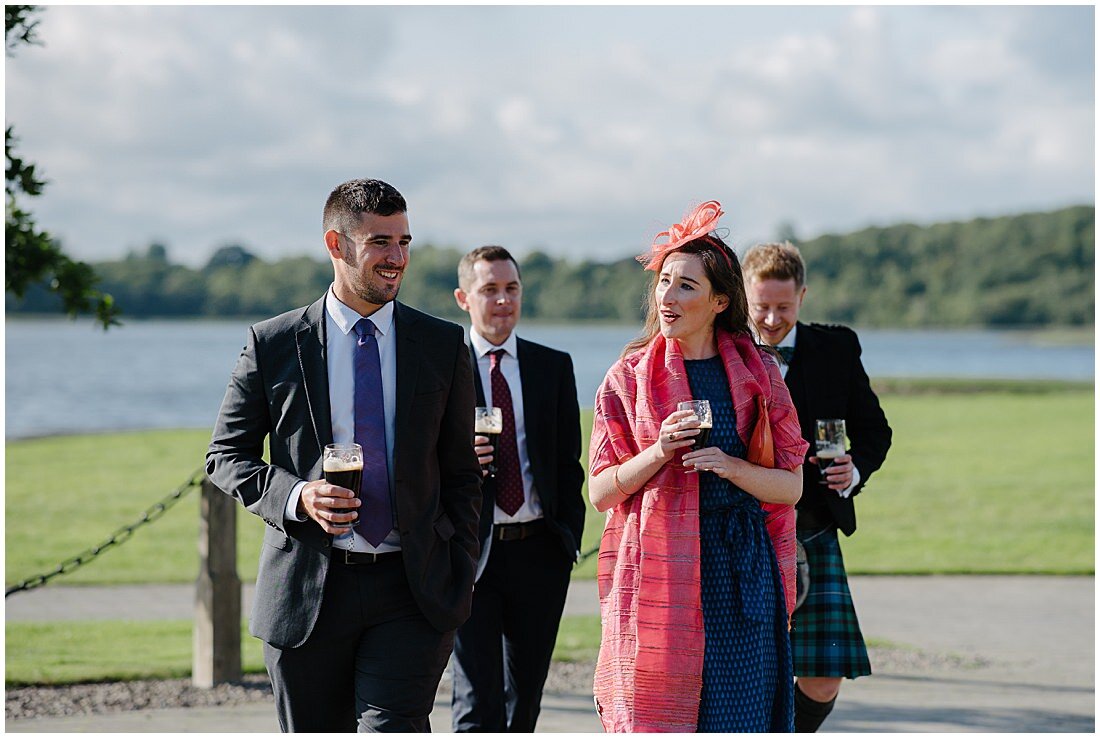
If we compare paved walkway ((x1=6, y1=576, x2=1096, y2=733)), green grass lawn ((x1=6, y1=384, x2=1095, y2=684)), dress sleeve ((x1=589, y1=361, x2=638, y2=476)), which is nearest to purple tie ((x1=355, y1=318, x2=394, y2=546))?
dress sleeve ((x1=589, y1=361, x2=638, y2=476))

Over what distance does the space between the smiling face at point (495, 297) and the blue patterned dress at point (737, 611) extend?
173 cm

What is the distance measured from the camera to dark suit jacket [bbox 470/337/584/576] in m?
6.07

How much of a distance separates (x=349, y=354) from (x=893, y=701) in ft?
16.2

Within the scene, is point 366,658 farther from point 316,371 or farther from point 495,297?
point 495,297

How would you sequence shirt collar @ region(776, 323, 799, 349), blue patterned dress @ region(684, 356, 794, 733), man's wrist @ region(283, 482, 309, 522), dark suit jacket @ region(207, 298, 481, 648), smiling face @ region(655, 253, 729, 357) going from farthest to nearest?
shirt collar @ region(776, 323, 799, 349) → smiling face @ region(655, 253, 729, 357) → blue patterned dress @ region(684, 356, 794, 733) → dark suit jacket @ region(207, 298, 481, 648) → man's wrist @ region(283, 482, 309, 522)

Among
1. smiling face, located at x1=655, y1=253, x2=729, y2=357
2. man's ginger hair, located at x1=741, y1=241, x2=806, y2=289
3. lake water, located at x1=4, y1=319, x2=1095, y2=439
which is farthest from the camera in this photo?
lake water, located at x1=4, y1=319, x2=1095, y2=439

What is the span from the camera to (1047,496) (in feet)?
65.1

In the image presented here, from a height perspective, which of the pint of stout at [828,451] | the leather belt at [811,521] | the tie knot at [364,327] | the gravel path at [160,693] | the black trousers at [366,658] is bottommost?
the gravel path at [160,693]

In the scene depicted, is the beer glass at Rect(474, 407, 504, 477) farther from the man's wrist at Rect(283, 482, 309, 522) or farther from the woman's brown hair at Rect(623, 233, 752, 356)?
the man's wrist at Rect(283, 482, 309, 522)

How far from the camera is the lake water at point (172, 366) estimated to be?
44.9 m

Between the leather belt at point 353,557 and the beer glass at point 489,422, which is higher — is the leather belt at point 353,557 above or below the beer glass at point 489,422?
below

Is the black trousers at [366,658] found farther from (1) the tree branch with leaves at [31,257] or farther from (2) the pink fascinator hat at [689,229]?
(1) the tree branch with leaves at [31,257]

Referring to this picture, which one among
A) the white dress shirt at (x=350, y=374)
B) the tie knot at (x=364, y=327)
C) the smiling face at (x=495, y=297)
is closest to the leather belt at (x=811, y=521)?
the smiling face at (x=495, y=297)

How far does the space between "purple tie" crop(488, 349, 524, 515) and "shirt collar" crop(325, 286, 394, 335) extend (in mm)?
1505
